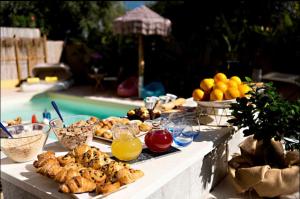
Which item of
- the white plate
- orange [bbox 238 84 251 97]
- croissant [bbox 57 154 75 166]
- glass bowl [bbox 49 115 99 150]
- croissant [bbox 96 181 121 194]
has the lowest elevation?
croissant [bbox 96 181 121 194]

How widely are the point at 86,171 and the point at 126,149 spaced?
26 centimetres

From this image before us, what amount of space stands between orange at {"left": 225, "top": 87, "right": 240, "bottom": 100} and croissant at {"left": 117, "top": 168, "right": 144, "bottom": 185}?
941 millimetres

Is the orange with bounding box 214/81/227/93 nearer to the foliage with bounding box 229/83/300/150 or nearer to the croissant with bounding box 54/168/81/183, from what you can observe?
the foliage with bounding box 229/83/300/150

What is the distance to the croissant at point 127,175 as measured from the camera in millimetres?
1422

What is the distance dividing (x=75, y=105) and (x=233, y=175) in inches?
301

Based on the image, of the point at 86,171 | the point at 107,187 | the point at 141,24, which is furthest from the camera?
the point at 141,24

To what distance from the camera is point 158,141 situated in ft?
5.83

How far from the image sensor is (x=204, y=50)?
940cm

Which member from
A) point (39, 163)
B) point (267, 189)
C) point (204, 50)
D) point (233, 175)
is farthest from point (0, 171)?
point (204, 50)

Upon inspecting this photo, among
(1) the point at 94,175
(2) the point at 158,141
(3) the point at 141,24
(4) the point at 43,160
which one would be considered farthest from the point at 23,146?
(3) the point at 141,24

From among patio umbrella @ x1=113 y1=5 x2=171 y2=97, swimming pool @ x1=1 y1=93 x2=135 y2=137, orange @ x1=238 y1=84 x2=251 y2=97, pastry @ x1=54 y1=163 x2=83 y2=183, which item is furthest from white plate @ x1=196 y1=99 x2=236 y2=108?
patio umbrella @ x1=113 y1=5 x2=171 y2=97

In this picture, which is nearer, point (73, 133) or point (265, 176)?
point (265, 176)

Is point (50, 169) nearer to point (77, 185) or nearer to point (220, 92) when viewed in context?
point (77, 185)

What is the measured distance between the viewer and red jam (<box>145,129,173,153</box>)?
1.78m
